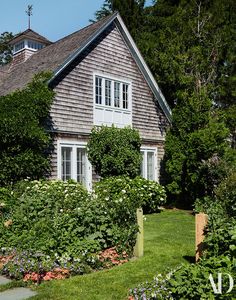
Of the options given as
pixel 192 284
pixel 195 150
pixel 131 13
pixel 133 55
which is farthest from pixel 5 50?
pixel 192 284

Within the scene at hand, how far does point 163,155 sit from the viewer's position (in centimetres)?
1881

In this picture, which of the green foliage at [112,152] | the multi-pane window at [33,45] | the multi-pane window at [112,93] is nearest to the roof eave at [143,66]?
the multi-pane window at [112,93]

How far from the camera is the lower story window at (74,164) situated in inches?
562

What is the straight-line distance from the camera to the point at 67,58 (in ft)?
46.3

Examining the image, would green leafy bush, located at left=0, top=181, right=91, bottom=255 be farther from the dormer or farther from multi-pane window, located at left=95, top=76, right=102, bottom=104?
the dormer

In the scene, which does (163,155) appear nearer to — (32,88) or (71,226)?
(32,88)

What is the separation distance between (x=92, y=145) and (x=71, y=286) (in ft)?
31.8

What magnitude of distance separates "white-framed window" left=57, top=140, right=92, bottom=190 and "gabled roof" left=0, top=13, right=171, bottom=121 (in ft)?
8.56

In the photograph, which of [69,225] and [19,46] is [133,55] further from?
[69,225]

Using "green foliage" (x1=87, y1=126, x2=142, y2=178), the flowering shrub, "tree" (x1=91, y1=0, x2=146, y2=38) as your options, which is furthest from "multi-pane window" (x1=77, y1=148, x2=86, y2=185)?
"tree" (x1=91, y1=0, x2=146, y2=38)

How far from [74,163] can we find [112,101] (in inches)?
137

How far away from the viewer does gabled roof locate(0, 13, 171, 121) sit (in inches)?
569

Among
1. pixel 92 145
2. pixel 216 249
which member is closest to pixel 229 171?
pixel 92 145

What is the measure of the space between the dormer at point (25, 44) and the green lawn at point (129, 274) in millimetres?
13871
